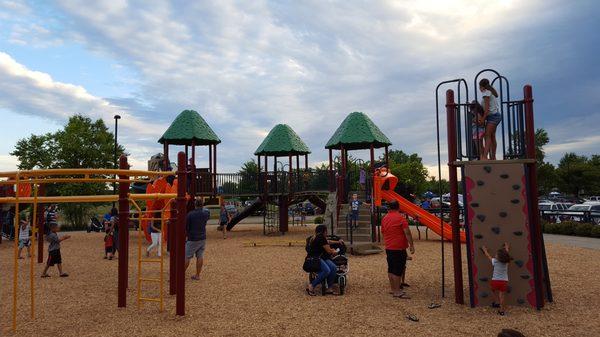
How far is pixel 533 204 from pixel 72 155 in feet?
102

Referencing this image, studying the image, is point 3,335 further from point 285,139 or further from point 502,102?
point 285,139

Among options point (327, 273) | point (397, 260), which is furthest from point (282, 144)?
point (397, 260)

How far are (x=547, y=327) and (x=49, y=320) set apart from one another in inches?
279

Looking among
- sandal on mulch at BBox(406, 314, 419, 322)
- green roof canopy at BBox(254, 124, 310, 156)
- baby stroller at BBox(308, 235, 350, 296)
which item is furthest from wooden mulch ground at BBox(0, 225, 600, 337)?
green roof canopy at BBox(254, 124, 310, 156)

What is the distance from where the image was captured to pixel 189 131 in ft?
68.5

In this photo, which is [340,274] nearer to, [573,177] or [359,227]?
[359,227]

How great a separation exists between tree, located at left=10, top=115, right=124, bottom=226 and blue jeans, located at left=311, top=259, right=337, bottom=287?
26.4 metres

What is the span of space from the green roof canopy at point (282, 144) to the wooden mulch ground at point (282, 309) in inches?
487

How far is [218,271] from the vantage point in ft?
33.6

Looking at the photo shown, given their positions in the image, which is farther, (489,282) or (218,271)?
(218,271)

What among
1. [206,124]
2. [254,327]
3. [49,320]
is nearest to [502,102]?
[254,327]

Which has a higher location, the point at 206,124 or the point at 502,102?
the point at 206,124

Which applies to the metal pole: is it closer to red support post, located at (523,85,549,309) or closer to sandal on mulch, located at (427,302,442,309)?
sandal on mulch, located at (427,302,442,309)

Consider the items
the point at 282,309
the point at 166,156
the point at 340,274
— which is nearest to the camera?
the point at 282,309
